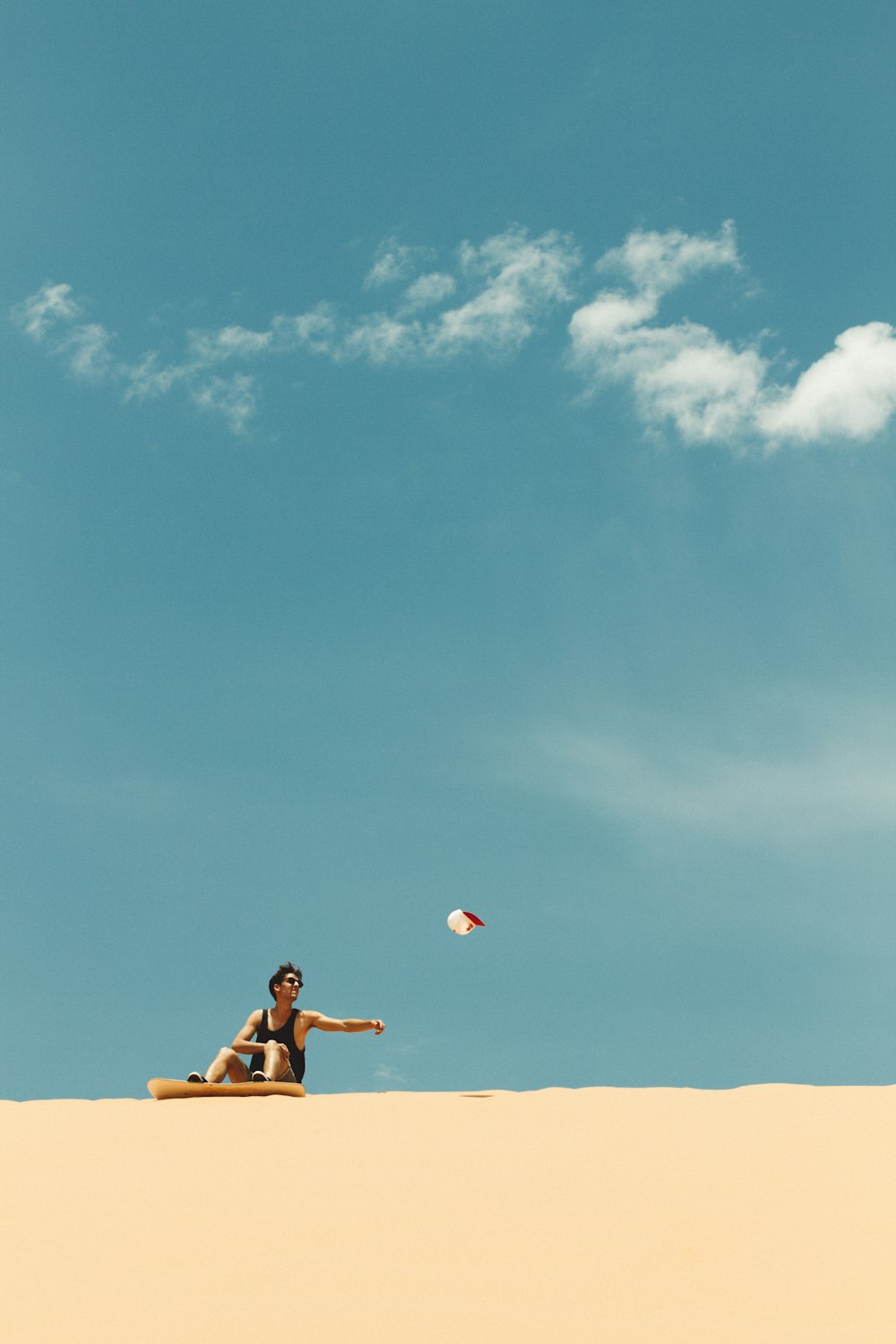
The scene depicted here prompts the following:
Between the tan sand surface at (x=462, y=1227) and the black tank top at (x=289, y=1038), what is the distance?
2360mm

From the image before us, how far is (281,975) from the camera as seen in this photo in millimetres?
10477

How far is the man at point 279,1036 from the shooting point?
9680 mm

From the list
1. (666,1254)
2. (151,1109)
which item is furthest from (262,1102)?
(666,1254)

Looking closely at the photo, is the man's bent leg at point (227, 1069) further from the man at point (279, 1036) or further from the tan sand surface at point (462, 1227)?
the tan sand surface at point (462, 1227)

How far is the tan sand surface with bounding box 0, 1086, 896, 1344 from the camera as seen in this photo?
4508 mm

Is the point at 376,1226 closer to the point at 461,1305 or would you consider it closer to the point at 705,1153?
the point at 461,1305

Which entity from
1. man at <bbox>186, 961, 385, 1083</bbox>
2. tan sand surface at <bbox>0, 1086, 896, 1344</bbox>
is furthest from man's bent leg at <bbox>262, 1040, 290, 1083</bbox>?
tan sand surface at <bbox>0, 1086, 896, 1344</bbox>

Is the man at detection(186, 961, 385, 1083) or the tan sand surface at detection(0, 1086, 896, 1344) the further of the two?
the man at detection(186, 961, 385, 1083)

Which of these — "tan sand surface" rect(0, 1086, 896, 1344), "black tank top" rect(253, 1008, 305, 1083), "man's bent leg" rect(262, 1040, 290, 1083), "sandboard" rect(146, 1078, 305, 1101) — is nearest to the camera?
"tan sand surface" rect(0, 1086, 896, 1344)

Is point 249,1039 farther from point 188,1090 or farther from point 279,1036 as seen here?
point 188,1090

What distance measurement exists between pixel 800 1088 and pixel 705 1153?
2.40 metres

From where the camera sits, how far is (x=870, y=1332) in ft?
14.3

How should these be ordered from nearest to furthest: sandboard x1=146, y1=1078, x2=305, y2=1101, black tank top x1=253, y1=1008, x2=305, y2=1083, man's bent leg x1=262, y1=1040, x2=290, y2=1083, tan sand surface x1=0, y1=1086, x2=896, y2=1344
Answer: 1. tan sand surface x1=0, y1=1086, x2=896, y2=1344
2. sandboard x1=146, y1=1078, x2=305, y2=1101
3. man's bent leg x1=262, y1=1040, x2=290, y2=1083
4. black tank top x1=253, y1=1008, x2=305, y2=1083

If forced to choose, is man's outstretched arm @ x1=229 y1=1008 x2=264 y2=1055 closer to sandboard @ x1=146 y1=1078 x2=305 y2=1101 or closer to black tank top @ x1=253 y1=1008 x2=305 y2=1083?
black tank top @ x1=253 y1=1008 x2=305 y2=1083
